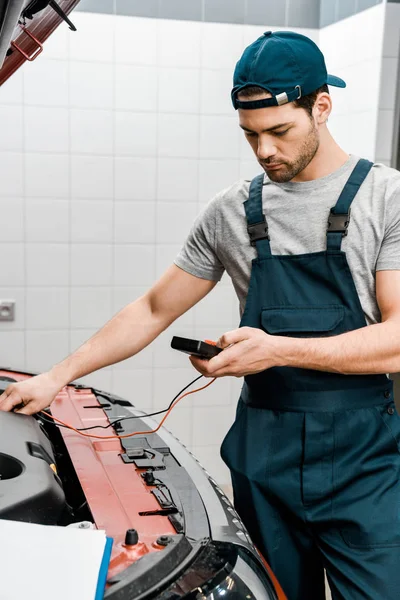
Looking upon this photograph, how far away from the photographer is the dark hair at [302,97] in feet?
4.54

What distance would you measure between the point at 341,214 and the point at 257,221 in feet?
0.63

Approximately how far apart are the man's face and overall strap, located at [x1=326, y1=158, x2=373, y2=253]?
0.36ft

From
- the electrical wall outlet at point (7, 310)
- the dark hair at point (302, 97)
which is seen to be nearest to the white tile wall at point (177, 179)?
the electrical wall outlet at point (7, 310)

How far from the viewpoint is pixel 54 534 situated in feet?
3.07

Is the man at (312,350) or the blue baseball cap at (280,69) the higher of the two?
the blue baseball cap at (280,69)

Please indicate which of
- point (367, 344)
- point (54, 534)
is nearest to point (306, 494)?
point (367, 344)

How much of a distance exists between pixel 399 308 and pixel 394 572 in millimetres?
509

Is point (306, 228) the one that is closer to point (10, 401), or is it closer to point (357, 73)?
point (10, 401)

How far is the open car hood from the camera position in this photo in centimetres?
91

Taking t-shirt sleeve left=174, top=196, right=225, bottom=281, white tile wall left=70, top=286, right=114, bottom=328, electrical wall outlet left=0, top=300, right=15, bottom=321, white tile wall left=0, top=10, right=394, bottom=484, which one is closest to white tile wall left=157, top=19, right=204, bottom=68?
white tile wall left=0, top=10, right=394, bottom=484

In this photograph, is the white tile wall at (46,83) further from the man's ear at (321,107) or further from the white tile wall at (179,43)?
the man's ear at (321,107)

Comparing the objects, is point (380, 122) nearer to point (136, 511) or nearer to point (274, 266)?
point (274, 266)

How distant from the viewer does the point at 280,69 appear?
4.50ft

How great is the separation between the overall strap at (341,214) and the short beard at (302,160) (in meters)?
0.10
